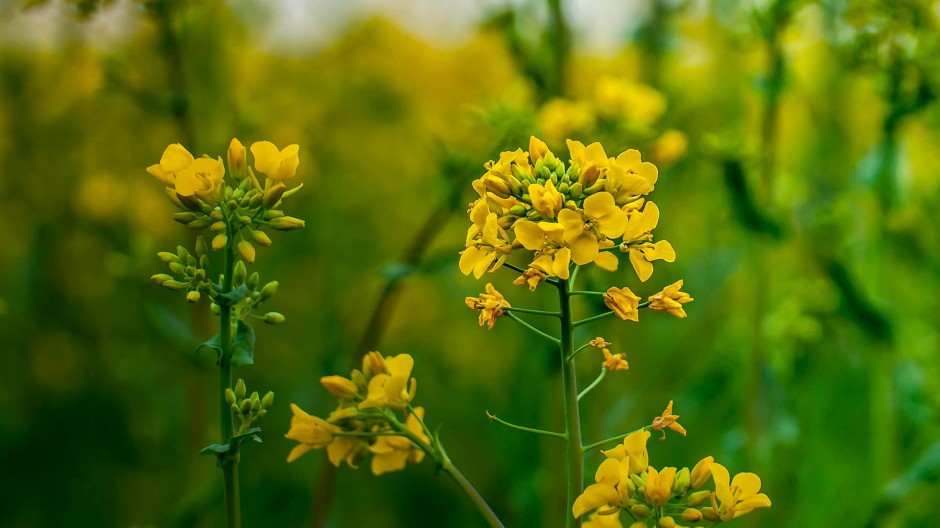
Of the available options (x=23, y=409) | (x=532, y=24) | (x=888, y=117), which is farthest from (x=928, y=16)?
(x=23, y=409)

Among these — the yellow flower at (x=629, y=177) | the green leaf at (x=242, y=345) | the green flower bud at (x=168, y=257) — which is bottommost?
the green leaf at (x=242, y=345)

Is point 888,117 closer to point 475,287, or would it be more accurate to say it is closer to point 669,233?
point 669,233

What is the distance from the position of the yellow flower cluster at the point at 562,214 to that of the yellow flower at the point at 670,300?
34 millimetres

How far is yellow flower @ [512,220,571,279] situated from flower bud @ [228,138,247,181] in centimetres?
36

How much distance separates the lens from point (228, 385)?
3.37ft

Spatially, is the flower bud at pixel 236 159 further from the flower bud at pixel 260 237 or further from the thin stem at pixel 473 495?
the thin stem at pixel 473 495

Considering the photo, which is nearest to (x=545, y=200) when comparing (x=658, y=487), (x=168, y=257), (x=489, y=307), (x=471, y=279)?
(x=489, y=307)

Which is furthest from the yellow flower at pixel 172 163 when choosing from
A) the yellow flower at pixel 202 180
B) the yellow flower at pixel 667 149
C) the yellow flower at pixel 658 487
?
the yellow flower at pixel 667 149

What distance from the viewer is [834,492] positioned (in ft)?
8.34

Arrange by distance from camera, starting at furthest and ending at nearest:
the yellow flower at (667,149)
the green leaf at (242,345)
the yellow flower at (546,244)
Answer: the yellow flower at (667,149) < the green leaf at (242,345) < the yellow flower at (546,244)

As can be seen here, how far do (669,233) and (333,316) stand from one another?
2.00m

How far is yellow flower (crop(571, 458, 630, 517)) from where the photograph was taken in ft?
3.05

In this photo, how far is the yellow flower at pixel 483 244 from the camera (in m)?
0.95

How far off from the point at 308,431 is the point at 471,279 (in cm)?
295
